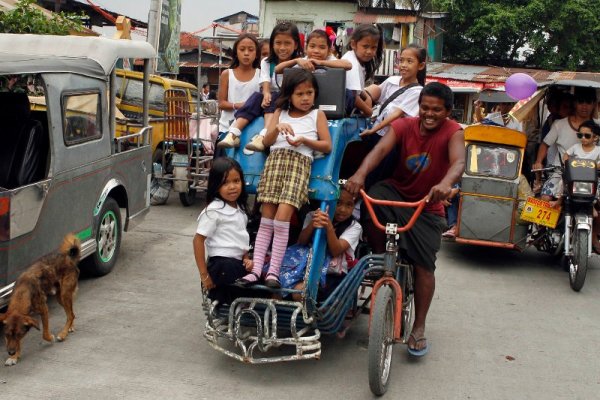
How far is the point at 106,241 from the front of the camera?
6746 millimetres

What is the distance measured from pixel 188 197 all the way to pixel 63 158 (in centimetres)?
488

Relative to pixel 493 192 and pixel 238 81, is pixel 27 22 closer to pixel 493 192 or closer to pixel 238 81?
pixel 238 81

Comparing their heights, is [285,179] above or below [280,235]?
above

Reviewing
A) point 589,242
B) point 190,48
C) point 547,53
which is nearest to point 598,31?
point 547,53

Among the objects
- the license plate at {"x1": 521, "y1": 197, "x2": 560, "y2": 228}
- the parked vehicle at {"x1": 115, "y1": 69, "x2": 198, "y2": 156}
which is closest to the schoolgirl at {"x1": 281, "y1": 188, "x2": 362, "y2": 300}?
the license plate at {"x1": 521, "y1": 197, "x2": 560, "y2": 228}

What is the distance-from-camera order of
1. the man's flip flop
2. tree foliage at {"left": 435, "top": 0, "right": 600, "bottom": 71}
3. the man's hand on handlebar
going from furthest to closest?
tree foliage at {"left": 435, "top": 0, "right": 600, "bottom": 71} → the man's flip flop → the man's hand on handlebar

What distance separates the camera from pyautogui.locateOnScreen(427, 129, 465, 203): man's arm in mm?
4257

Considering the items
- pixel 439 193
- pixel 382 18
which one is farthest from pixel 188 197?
pixel 382 18

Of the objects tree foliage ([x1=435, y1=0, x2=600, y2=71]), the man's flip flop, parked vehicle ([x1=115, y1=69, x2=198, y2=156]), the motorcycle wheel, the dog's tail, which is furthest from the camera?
tree foliage ([x1=435, y1=0, x2=600, y2=71])

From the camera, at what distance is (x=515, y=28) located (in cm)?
2895

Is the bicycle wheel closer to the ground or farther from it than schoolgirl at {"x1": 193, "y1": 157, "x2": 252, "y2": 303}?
closer to the ground

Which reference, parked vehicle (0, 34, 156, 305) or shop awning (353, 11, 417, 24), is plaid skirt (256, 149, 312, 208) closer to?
parked vehicle (0, 34, 156, 305)

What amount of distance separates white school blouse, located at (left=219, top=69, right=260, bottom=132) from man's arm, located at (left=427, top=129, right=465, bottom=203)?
2609 mm

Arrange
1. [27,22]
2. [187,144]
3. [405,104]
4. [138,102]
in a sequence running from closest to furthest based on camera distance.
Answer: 1. [405,104]
2. [27,22]
3. [187,144]
4. [138,102]
